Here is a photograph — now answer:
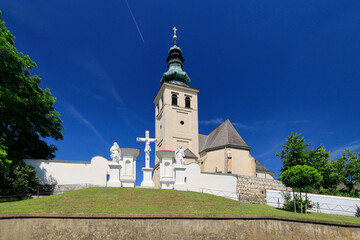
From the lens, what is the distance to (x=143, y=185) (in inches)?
718

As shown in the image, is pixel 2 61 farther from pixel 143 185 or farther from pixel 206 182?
pixel 206 182

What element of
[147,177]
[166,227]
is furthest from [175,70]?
[166,227]

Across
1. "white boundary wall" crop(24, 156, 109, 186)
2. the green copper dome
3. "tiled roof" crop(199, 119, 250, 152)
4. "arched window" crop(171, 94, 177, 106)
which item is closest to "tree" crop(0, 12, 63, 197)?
"white boundary wall" crop(24, 156, 109, 186)

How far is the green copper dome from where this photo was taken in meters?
37.3

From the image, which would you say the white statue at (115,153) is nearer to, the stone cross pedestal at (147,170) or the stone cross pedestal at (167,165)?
the stone cross pedestal at (147,170)

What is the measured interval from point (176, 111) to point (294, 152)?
57.2 ft

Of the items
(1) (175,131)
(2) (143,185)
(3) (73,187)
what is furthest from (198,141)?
(3) (73,187)

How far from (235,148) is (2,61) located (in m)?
25.1

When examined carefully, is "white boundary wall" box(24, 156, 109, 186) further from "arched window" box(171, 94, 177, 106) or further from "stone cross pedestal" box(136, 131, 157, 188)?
"arched window" box(171, 94, 177, 106)

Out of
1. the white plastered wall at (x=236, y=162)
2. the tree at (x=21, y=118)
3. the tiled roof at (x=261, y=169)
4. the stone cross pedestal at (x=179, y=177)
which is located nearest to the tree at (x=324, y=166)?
the tiled roof at (x=261, y=169)

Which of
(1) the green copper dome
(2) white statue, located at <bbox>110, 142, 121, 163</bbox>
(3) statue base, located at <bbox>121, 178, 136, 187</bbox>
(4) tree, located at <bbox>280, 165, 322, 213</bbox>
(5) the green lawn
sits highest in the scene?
(1) the green copper dome

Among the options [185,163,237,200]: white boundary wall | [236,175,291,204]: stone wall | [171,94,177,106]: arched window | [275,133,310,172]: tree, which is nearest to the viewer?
[185,163,237,200]: white boundary wall

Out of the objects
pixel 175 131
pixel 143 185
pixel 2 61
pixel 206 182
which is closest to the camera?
pixel 2 61

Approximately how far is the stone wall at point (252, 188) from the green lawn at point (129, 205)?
10.3 meters
